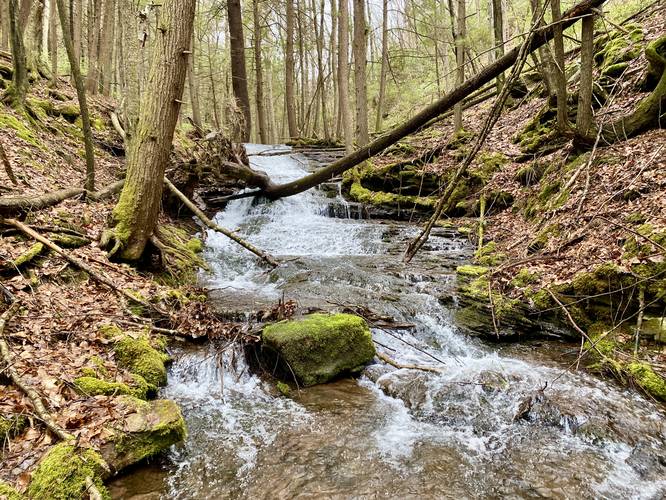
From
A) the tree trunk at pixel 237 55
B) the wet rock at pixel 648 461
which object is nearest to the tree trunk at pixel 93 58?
the tree trunk at pixel 237 55

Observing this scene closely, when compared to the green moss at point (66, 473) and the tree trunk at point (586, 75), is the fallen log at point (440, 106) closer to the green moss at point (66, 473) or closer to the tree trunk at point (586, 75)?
the tree trunk at point (586, 75)

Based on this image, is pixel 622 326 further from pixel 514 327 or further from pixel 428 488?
pixel 428 488

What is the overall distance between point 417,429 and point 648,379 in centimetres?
268

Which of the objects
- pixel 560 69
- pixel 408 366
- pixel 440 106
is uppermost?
pixel 560 69

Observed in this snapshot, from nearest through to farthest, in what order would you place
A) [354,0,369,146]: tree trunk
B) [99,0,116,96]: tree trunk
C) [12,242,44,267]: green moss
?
[12,242,44,267]: green moss < [354,0,369,146]: tree trunk < [99,0,116,96]: tree trunk

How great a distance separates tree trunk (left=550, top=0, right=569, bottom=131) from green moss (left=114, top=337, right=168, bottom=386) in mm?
7531

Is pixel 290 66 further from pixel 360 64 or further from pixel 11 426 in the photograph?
pixel 11 426

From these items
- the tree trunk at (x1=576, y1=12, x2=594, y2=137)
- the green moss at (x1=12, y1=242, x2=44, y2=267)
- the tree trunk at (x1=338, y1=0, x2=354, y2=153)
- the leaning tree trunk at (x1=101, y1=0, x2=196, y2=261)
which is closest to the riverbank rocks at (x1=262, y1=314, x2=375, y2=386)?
the leaning tree trunk at (x1=101, y1=0, x2=196, y2=261)

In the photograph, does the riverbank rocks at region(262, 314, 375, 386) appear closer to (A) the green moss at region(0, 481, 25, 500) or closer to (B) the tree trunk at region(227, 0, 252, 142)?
(A) the green moss at region(0, 481, 25, 500)

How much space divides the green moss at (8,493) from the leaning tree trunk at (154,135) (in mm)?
4111

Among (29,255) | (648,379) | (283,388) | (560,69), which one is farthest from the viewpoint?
(560,69)

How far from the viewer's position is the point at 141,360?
454cm

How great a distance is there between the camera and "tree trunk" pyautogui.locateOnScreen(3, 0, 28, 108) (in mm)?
8523

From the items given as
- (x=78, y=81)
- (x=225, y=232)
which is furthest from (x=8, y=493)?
(x=78, y=81)
